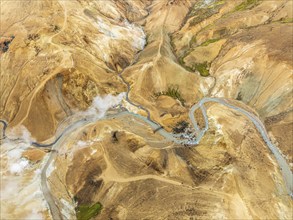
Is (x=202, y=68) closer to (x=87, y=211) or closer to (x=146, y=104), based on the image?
(x=146, y=104)

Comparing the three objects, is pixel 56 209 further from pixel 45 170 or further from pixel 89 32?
pixel 89 32

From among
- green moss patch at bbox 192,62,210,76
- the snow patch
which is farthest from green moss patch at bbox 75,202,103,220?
green moss patch at bbox 192,62,210,76

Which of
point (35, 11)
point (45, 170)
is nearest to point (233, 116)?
point (45, 170)

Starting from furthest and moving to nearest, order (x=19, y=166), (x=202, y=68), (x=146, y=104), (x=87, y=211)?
(x=202, y=68), (x=146, y=104), (x=19, y=166), (x=87, y=211)

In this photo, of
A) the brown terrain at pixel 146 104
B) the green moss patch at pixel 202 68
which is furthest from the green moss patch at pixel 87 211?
the green moss patch at pixel 202 68

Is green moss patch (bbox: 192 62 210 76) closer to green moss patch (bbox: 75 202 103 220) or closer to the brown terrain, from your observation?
the brown terrain

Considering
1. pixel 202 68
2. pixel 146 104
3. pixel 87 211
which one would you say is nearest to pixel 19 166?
pixel 87 211
